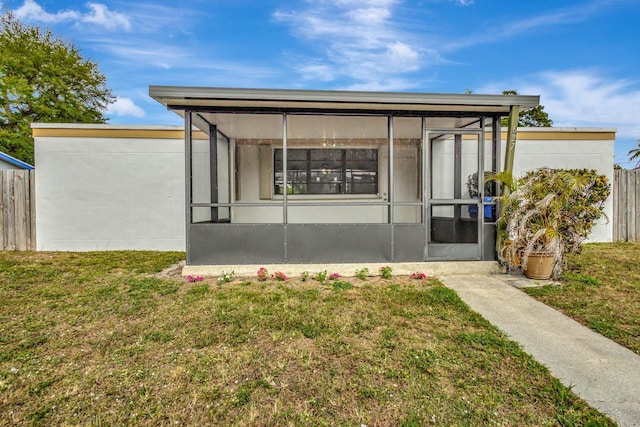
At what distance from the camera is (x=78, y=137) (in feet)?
22.6

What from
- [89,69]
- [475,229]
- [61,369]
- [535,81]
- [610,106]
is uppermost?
[89,69]

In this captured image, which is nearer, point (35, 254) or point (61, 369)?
point (61, 369)

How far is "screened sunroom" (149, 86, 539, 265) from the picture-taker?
4.53 meters

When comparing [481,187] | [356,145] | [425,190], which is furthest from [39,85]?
[481,187]

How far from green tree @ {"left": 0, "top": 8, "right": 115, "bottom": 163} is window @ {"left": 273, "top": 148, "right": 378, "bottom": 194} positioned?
579 inches

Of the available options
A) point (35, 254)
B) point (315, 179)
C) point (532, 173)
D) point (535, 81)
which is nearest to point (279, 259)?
point (315, 179)

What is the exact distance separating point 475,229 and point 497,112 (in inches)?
72.6

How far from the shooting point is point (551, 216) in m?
4.38

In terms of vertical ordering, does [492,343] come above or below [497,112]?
below

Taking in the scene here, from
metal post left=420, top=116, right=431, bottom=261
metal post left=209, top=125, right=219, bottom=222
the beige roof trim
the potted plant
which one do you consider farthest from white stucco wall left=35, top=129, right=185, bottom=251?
the potted plant

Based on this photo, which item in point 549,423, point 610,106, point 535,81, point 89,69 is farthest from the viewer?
point 89,69

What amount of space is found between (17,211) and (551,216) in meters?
10.1

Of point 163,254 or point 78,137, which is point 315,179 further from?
point 78,137

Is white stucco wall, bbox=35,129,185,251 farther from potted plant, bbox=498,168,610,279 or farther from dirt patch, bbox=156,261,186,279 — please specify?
potted plant, bbox=498,168,610,279
